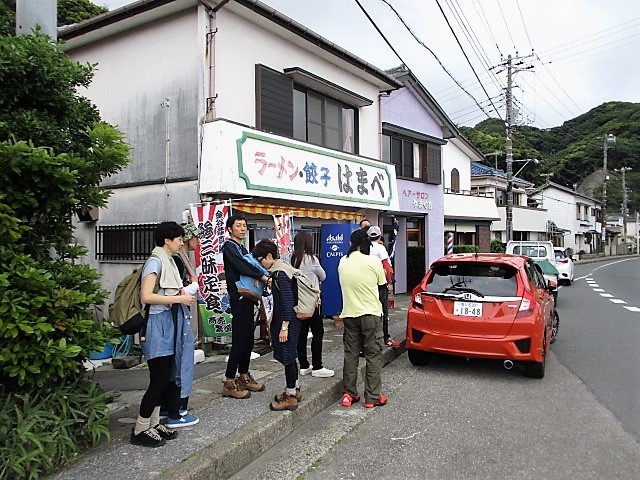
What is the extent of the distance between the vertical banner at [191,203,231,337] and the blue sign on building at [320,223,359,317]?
3326 mm

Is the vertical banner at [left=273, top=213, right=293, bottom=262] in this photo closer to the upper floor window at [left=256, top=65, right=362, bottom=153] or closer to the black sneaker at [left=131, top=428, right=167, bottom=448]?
the upper floor window at [left=256, top=65, right=362, bottom=153]

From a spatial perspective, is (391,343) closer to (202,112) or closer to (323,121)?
(202,112)

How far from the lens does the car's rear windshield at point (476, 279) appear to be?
6242mm

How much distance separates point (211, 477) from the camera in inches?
139

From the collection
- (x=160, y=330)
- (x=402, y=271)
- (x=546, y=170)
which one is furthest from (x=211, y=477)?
(x=546, y=170)

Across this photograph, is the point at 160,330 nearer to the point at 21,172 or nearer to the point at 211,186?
the point at 21,172

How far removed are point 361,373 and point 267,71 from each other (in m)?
5.72

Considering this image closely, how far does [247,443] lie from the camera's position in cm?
398

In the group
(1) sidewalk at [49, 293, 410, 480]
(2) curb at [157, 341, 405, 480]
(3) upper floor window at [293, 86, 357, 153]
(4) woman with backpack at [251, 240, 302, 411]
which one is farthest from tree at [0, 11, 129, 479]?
(3) upper floor window at [293, 86, 357, 153]

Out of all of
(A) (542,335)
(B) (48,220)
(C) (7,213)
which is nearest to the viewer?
(C) (7,213)

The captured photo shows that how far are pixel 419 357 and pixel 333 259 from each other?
11.9 feet

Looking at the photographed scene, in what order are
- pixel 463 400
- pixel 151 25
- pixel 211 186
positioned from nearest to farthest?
pixel 463 400, pixel 211 186, pixel 151 25

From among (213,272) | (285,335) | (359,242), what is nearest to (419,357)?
(359,242)

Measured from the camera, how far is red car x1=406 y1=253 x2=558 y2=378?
5.98 meters
